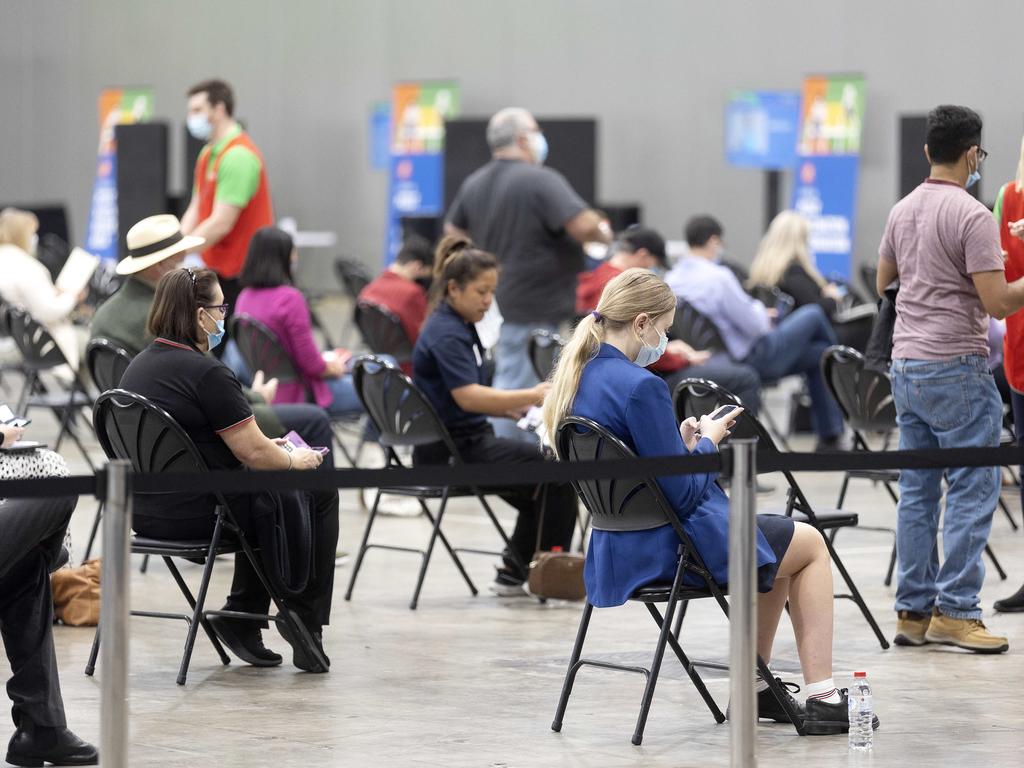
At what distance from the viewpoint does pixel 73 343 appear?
8508 mm

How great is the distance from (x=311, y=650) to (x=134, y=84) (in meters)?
16.6

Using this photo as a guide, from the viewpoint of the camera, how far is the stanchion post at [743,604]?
3.06 meters

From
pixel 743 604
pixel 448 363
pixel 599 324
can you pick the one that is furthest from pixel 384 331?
pixel 743 604

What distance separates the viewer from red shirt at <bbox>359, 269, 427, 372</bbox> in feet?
26.7

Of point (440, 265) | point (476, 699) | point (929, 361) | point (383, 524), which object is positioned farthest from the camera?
point (383, 524)

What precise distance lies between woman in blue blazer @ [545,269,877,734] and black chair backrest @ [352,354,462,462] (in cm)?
149

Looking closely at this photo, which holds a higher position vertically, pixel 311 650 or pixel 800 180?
pixel 800 180

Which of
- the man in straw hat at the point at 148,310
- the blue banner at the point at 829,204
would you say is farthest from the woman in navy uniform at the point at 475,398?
the blue banner at the point at 829,204

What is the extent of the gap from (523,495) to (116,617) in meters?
2.72

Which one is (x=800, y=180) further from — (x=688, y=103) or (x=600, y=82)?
(x=600, y=82)

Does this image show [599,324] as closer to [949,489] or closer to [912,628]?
[949,489]

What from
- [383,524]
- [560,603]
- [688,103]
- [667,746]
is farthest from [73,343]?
[688,103]

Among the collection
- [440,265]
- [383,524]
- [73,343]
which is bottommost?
[383,524]

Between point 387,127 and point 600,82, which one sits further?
point 387,127
